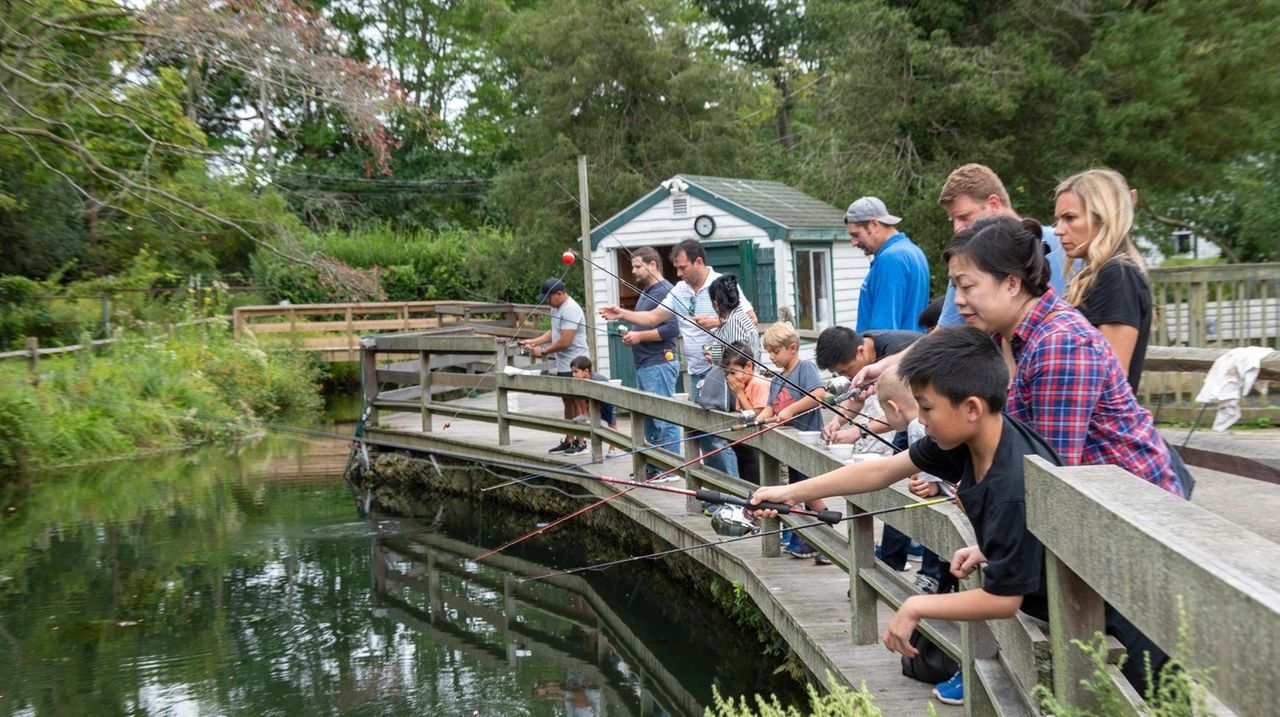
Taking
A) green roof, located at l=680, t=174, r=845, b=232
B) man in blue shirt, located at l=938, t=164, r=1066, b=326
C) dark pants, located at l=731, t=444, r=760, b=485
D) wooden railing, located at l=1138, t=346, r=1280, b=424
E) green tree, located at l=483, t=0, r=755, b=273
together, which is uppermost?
green tree, located at l=483, t=0, r=755, b=273

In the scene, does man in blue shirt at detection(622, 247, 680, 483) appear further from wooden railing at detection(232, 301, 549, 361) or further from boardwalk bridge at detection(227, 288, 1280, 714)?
wooden railing at detection(232, 301, 549, 361)

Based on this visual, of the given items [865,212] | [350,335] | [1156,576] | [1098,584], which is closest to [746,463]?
[865,212]

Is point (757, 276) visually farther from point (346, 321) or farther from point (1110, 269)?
point (346, 321)

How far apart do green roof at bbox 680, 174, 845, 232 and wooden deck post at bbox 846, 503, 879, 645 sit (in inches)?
436

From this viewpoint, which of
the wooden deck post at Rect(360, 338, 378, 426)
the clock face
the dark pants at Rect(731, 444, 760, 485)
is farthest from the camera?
the clock face

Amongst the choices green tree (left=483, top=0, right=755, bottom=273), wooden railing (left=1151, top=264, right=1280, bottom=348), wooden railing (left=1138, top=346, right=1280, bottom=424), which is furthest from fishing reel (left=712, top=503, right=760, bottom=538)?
green tree (left=483, top=0, right=755, bottom=273)

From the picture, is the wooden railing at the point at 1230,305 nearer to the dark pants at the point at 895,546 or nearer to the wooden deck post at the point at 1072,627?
the dark pants at the point at 895,546

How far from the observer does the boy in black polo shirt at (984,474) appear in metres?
2.60

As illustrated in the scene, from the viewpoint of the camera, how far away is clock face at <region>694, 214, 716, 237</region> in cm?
1575

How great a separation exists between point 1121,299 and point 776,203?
44.1 feet

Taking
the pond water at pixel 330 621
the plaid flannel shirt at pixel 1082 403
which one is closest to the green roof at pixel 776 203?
the pond water at pixel 330 621

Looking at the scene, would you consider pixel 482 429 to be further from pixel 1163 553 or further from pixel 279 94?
pixel 1163 553

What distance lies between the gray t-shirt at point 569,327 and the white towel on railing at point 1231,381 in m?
5.91

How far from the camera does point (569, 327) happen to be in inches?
428
